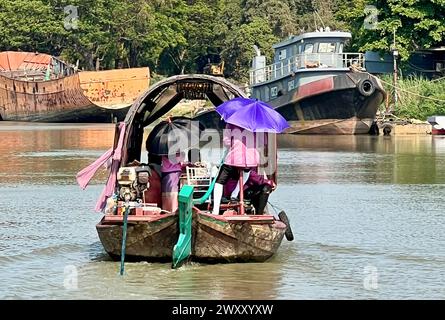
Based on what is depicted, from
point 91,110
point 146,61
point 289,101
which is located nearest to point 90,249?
point 289,101

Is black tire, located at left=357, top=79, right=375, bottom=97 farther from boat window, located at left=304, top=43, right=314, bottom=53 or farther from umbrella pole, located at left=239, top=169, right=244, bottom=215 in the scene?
umbrella pole, located at left=239, top=169, right=244, bottom=215

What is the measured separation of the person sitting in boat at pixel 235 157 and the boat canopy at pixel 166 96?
102 cm

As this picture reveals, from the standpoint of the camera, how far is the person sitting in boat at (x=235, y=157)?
12406 millimetres

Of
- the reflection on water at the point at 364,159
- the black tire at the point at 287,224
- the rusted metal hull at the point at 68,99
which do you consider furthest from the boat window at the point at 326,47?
the black tire at the point at 287,224

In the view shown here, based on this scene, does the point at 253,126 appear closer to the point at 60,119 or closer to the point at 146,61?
the point at 60,119

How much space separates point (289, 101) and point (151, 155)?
90.5 ft

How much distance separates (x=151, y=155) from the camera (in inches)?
539

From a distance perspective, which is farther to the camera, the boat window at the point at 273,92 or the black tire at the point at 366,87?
the boat window at the point at 273,92

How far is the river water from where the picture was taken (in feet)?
36.5

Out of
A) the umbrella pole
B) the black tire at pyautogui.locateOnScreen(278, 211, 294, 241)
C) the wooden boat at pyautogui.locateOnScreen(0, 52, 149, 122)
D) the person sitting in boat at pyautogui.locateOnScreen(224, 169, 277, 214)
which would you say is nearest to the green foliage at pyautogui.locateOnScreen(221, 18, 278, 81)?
the wooden boat at pyautogui.locateOnScreen(0, 52, 149, 122)

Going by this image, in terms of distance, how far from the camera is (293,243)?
46.3 feet

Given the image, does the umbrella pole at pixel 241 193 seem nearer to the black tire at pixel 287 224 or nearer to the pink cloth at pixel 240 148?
the pink cloth at pixel 240 148

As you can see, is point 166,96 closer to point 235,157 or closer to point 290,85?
point 235,157

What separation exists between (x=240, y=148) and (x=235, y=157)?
0.46 ft
